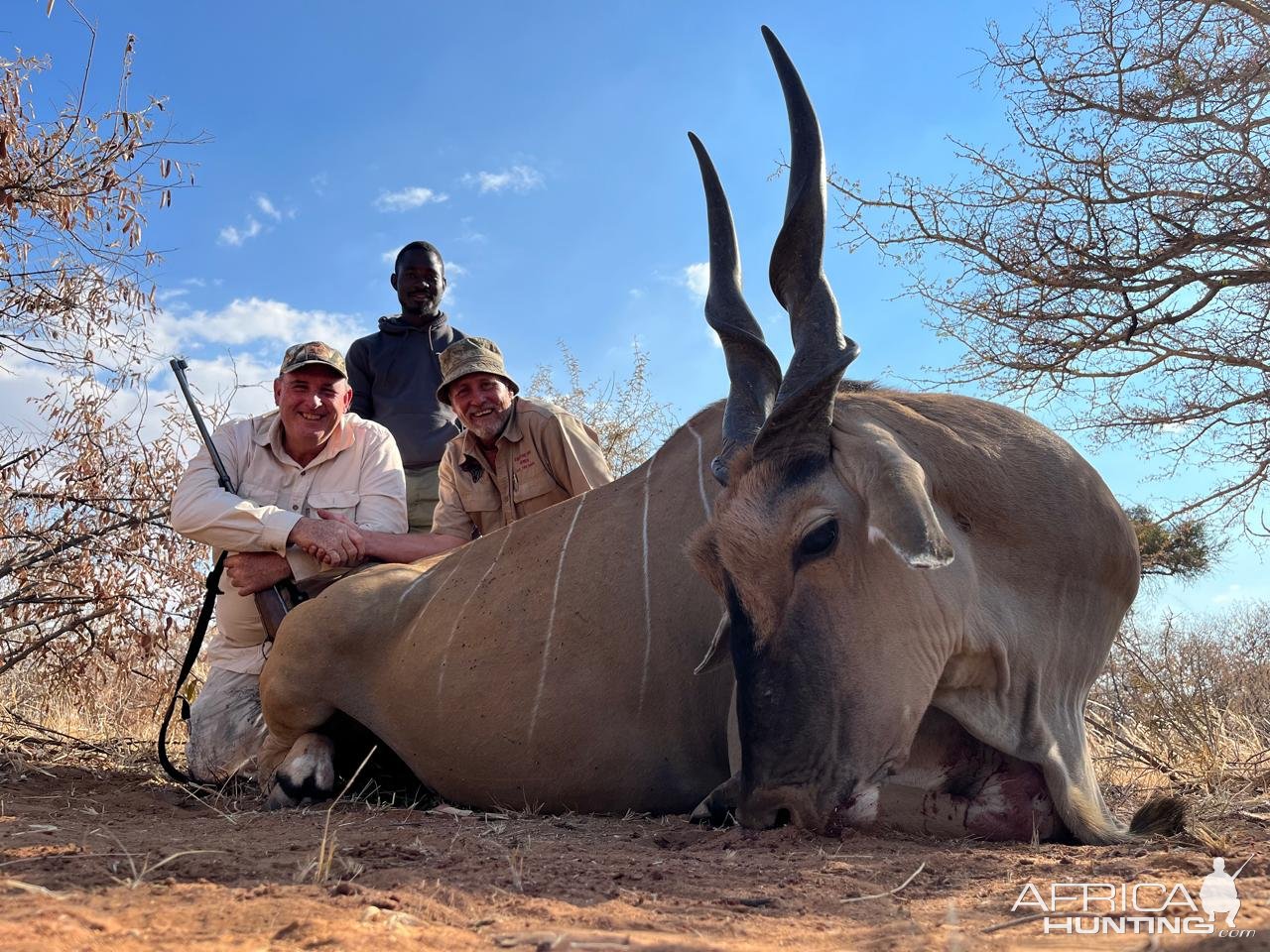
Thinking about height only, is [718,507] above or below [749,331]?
below

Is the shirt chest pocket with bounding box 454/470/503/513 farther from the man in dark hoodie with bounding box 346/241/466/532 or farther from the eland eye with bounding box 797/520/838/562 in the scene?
the eland eye with bounding box 797/520/838/562

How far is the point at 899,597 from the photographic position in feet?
8.46

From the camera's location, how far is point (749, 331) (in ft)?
10.7

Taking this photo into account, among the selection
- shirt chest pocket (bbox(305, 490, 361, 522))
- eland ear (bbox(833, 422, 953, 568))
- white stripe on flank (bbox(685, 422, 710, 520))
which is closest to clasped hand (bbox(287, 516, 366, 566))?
shirt chest pocket (bbox(305, 490, 361, 522))

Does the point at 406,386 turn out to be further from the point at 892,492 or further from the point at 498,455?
the point at 892,492

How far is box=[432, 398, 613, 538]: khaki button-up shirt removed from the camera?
4.91 m

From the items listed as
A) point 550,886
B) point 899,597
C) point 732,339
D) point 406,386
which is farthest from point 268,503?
point 550,886

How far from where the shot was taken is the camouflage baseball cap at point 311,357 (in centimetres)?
470

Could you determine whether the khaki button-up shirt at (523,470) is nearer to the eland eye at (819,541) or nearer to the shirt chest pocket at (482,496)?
the shirt chest pocket at (482,496)

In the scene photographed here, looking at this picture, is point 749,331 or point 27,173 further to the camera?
point 27,173

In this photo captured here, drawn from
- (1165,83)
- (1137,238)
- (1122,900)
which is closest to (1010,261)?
(1137,238)

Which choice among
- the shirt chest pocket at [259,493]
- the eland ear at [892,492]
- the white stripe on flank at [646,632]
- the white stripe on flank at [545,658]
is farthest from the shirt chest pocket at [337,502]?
the eland ear at [892,492]

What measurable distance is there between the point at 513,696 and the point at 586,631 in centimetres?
31

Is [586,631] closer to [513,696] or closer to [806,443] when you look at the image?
[513,696]
